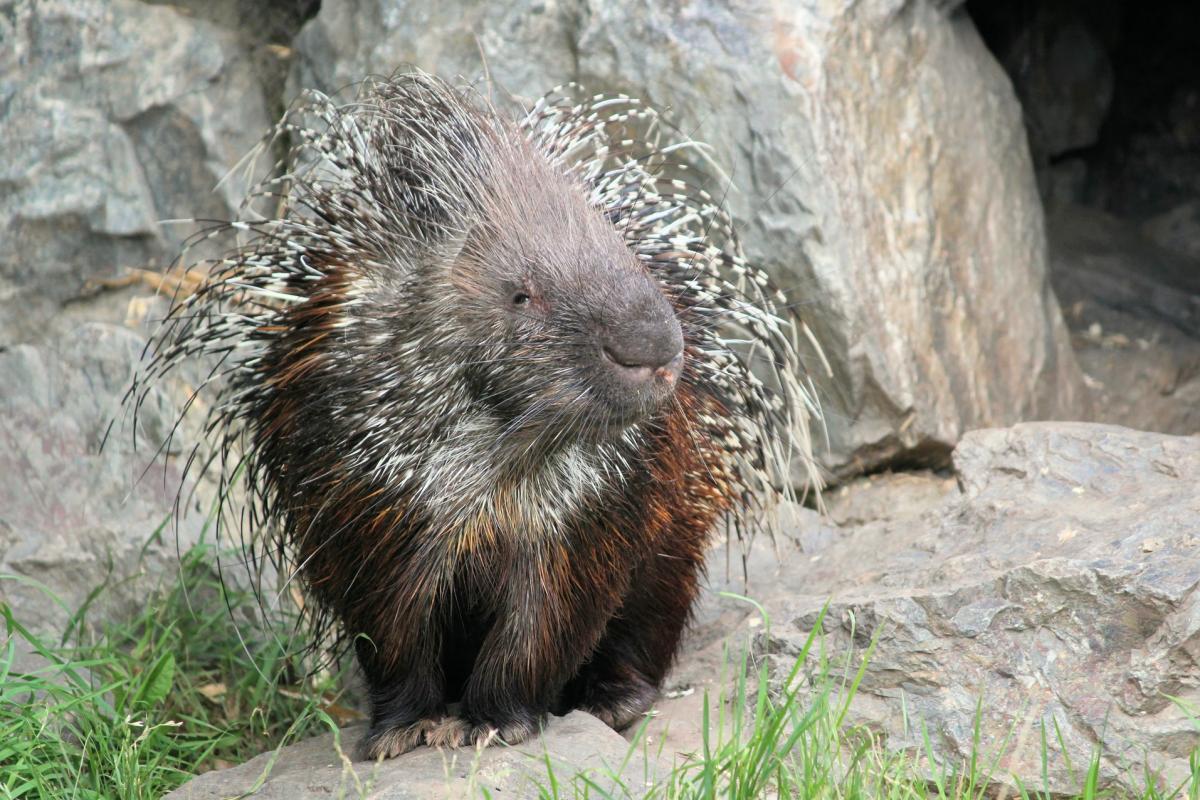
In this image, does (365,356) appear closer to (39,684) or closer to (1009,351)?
(39,684)

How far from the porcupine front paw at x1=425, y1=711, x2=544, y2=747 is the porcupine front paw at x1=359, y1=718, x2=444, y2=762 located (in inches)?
1.0

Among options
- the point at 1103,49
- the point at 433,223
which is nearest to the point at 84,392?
the point at 433,223

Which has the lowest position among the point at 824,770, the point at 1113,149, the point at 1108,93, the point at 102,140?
the point at 1113,149

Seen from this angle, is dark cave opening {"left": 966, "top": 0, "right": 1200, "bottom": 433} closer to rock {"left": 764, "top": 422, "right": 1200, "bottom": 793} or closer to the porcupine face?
rock {"left": 764, "top": 422, "right": 1200, "bottom": 793}

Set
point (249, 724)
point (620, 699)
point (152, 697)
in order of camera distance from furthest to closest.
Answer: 1. point (249, 724)
2. point (152, 697)
3. point (620, 699)

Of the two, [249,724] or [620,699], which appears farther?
[249,724]

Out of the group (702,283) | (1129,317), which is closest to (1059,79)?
(1129,317)

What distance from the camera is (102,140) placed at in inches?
187

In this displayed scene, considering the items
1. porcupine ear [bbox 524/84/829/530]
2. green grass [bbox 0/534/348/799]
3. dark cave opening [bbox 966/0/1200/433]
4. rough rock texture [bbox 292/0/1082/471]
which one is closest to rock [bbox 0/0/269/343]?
rough rock texture [bbox 292/0/1082/471]

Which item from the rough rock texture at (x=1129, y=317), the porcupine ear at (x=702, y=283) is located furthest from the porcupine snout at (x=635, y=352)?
the rough rock texture at (x=1129, y=317)

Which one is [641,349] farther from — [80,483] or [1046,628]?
[80,483]

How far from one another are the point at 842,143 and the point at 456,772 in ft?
8.40

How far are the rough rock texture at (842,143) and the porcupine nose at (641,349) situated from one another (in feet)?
6.02

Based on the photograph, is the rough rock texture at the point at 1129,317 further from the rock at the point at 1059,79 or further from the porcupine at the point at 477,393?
the porcupine at the point at 477,393
